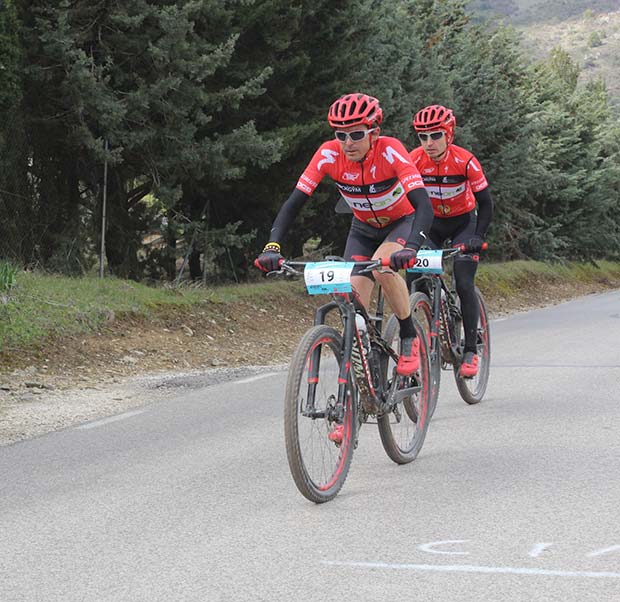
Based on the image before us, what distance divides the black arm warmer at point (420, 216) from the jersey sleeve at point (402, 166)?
48mm

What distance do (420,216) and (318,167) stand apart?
711 millimetres

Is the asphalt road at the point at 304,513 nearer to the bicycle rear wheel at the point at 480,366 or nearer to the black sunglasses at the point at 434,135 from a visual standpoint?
the bicycle rear wheel at the point at 480,366

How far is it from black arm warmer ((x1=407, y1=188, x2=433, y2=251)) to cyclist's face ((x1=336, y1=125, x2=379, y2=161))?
1.23 ft

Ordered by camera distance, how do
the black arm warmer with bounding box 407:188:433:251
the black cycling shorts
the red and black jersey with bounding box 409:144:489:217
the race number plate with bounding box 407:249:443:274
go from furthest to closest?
the red and black jersey with bounding box 409:144:489:217 < the race number plate with bounding box 407:249:443:274 < the black cycling shorts < the black arm warmer with bounding box 407:188:433:251

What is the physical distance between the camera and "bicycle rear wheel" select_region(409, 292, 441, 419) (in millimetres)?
8039

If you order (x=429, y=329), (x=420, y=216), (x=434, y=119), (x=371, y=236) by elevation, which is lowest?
(x=429, y=329)

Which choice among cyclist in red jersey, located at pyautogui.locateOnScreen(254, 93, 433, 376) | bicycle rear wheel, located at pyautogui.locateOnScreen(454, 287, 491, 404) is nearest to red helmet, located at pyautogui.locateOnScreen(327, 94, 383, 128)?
cyclist in red jersey, located at pyautogui.locateOnScreen(254, 93, 433, 376)

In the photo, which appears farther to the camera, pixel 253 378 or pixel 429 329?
pixel 253 378

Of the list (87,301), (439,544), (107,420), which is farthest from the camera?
(87,301)

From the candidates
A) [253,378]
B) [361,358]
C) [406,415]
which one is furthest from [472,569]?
[253,378]

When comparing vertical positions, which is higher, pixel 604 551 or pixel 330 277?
pixel 330 277

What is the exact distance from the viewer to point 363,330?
6.54 metres

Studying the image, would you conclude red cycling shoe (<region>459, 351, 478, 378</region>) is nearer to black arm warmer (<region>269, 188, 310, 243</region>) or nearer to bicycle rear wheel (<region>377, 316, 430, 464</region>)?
bicycle rear wheel (<region>377, 316, 430, 464</region>)

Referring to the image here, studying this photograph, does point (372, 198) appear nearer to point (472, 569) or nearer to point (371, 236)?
point (371, 236)
